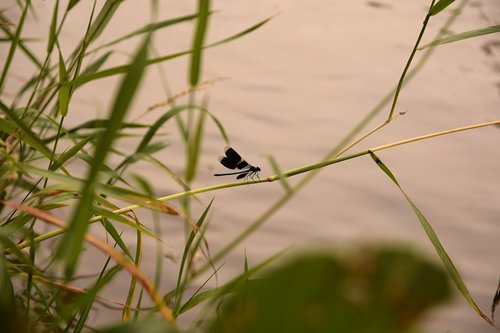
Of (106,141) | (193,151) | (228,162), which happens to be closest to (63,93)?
(228,162)

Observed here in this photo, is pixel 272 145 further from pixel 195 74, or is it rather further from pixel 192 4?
pixel 195 74

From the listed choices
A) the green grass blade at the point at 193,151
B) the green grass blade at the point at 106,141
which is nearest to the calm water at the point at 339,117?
the green grass blade at the point at 193,151

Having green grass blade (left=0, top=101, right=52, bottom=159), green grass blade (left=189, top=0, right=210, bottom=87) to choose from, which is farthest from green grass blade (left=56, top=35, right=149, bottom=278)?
green grass blade (left=0, top=101, right=52, bottom=159)

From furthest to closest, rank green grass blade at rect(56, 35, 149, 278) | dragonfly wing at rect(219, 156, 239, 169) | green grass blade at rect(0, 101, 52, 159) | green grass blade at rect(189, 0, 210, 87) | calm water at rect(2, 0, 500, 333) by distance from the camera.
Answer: calm water at rect(2, 0, 500, 333), dragonfly wing at rect(219, 156, 239, 169), green grass blade at rect(0, 101, 52, 159), green grass blade at rect(189, 0, 210, 87), green grass blade at rect(56, 35, 149, 278)

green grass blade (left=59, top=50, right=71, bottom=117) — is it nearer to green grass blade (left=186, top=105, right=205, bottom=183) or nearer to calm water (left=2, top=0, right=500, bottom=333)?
green grass blade (left=186, top=105, right=205, bottom=183)

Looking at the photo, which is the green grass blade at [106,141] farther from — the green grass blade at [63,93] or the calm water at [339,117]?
the calm water at [339,117]

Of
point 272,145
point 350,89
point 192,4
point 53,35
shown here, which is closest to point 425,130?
point 350,89
